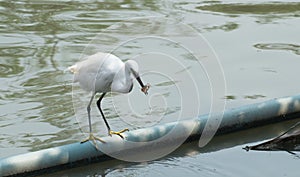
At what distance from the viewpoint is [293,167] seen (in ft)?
15.7

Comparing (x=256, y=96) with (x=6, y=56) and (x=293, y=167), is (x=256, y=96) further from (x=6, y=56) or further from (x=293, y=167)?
(x=6, y=56)

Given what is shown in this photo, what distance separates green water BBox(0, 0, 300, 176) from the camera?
16.1 ft

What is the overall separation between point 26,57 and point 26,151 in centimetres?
213

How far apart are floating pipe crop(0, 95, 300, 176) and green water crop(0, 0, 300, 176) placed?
90mm

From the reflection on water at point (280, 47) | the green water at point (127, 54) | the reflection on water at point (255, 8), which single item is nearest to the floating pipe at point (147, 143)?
the green water at point (127, 54)

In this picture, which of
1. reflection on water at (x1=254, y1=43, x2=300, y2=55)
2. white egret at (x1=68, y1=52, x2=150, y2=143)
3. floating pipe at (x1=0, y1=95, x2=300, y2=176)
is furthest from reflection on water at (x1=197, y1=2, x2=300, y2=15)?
white egret at (x1=68, y1=52, x2=150, y2=143)

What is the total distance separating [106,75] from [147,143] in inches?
20.8

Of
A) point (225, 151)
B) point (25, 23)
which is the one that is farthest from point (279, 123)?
point (25, 23)

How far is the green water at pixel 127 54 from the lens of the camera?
4902mm

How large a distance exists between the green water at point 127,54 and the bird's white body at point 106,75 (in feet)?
1.58

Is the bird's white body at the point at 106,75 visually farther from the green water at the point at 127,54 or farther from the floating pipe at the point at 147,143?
the green water at the point at 127,54

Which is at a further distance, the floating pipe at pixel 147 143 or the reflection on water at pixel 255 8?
the reflection on water at pixel 255 8

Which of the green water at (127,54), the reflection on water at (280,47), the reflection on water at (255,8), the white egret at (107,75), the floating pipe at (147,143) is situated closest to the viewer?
the floating pipe at (147,143)

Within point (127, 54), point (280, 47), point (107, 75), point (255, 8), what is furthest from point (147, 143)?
point (255, 8)
